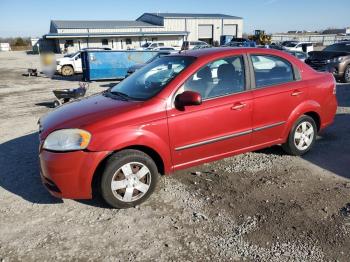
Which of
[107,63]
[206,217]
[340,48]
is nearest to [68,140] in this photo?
[206,217]

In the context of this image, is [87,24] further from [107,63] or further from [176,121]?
[176,121]

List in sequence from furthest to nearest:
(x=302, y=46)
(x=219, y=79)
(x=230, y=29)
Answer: (x=230, y=29)
(x=302, y=46)
(x=219, y=79)

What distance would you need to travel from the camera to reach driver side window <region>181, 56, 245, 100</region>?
4039 millimetres

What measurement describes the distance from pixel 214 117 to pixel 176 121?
0.52 meters

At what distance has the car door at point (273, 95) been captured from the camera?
4453 mm

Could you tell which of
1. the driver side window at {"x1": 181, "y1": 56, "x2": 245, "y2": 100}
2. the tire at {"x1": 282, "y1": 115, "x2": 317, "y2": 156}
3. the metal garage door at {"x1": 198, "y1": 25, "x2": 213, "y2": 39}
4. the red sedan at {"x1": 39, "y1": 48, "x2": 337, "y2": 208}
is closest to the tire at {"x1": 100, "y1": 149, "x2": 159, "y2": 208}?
the red sedan at {"x1": 39, "y1": 48, "x2": 337, "y2": 208}

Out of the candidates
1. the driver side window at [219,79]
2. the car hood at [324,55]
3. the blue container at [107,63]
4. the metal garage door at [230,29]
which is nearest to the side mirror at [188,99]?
the driver side window at [219,79]

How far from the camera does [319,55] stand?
45.3 ft

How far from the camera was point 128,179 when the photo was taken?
3695 millimetres

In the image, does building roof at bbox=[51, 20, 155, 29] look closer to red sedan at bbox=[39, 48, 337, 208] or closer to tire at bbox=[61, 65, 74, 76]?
tire at bbox=[61, 65, 74, 76]

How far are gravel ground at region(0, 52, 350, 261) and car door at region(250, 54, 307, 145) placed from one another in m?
0.57

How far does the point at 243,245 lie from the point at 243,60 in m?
2.41

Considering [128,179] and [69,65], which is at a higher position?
[69,65]

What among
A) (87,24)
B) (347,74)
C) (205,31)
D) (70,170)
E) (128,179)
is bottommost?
(128,179)
